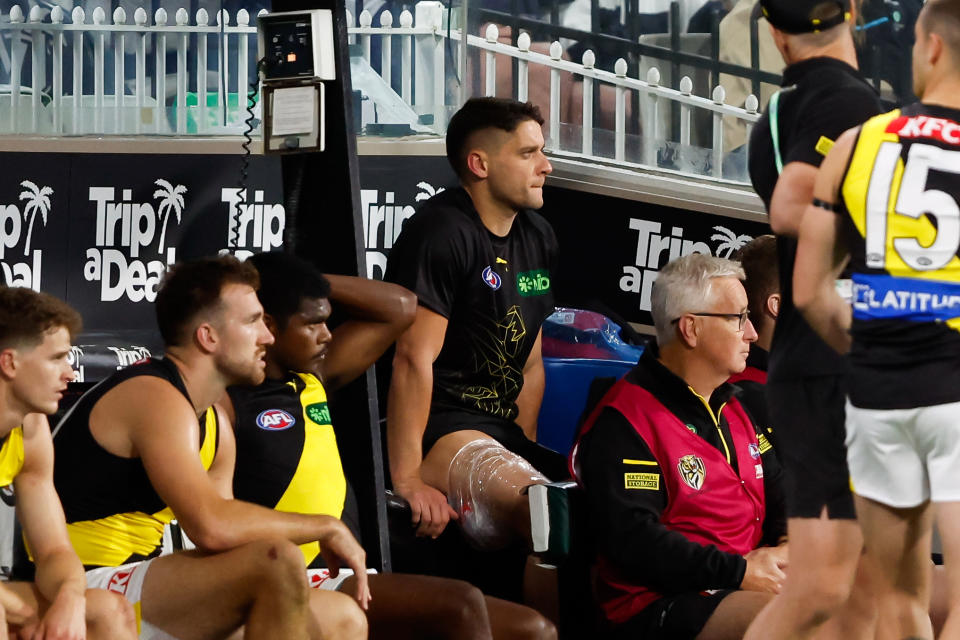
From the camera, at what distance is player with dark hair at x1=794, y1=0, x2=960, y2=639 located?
2.60 meters

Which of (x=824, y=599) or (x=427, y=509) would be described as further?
(x=427, y=509)

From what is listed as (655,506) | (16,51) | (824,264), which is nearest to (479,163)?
(655,506)

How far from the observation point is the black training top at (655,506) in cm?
367

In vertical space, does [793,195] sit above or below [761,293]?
above

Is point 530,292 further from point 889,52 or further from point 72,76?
point 72,76

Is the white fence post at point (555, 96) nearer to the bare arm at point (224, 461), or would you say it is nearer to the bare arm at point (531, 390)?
the bare arm at point (531, 390)

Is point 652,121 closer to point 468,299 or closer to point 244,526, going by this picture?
point 468,299

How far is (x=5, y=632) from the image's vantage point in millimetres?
2938

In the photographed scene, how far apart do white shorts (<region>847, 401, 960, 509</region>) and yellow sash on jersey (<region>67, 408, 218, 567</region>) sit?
152 cm

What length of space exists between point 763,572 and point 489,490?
80 cm

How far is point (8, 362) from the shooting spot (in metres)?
3.10

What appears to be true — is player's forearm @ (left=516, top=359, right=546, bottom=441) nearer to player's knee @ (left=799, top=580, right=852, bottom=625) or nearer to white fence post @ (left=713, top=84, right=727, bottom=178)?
white fence post @ (left=713, top=84, right=727, bottom=178)

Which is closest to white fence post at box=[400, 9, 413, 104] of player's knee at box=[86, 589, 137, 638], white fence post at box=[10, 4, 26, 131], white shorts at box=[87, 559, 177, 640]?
white fence post at box=[10, 4, 26, 131]

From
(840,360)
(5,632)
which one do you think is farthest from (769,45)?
(5,632)
